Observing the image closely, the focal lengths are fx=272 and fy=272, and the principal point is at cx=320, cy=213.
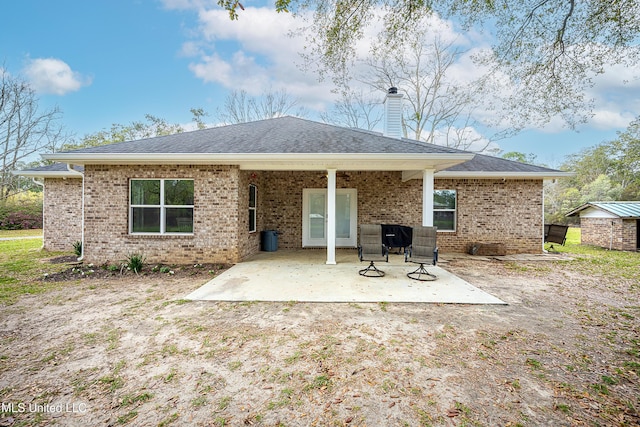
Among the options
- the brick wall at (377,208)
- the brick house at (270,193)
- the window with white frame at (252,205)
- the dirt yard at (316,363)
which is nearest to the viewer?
the dirt yard at (316,363)

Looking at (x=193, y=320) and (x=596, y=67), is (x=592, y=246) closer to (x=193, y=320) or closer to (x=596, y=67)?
(x=596, y=67)

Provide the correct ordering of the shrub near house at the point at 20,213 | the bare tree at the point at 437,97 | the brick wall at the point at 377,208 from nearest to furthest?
the brick wall at the point at 377,208, the shrub near house at the point at 20,213, the bare tree at the point at 437,97

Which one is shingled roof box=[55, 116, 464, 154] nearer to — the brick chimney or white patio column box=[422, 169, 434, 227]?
white patio column box=[422, 169, 434, 227]

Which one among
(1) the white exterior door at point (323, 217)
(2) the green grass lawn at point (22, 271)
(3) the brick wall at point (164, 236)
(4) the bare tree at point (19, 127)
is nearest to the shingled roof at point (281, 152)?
(3) the brick wall at point (164, 236)

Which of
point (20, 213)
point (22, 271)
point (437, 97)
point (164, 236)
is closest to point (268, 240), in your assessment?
point (164, 236)

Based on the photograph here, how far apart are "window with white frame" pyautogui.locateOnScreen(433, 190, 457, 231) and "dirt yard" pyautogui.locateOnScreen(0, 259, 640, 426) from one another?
5.38m

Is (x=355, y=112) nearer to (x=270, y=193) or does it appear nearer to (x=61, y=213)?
(x=270, y=193)

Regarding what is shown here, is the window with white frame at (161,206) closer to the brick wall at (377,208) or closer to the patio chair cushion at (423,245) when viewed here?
the brick wall at (377,208)

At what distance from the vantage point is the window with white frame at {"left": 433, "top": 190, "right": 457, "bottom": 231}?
401 inches

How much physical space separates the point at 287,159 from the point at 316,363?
5.05 meters

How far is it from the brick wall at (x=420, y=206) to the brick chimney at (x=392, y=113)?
1960 millimetres

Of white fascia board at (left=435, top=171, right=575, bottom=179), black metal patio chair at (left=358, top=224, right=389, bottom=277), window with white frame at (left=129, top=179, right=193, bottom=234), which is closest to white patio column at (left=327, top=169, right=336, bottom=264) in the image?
black metal patio chair at (left=358, top=224, right=389, bottom=277)

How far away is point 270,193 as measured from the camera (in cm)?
1061

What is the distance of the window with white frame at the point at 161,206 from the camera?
301 inches
